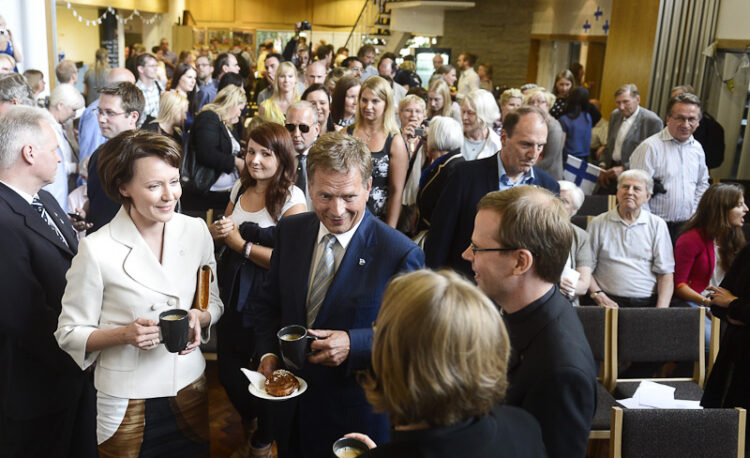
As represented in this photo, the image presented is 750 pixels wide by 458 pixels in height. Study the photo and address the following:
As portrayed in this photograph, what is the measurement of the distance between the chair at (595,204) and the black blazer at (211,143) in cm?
Result: 293

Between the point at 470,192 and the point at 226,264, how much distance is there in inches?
49.0

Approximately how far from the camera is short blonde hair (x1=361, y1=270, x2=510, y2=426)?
1.22m

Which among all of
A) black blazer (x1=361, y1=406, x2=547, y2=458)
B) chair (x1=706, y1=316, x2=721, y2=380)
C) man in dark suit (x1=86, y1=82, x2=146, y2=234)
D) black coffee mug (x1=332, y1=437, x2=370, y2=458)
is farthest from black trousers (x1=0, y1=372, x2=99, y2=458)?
chair (x1=706, y1=316, x2=721, y2=380)

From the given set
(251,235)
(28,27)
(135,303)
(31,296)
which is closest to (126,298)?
(135,303)

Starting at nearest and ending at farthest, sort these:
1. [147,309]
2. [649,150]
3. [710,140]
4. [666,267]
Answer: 1. [147,309]
2. [666,267]
3. [649,150]
4. [710,140]

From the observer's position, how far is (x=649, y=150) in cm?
536

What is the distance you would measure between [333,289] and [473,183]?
1.30 meters

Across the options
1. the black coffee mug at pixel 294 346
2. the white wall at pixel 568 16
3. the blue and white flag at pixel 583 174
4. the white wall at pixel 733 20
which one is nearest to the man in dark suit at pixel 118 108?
the black coffee mug at pixel 294 346

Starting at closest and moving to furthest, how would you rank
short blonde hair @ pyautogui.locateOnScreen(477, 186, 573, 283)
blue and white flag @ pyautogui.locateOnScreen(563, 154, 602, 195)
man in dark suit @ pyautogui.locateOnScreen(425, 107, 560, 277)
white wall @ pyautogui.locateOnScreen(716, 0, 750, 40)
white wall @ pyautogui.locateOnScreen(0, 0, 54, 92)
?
short blonde hair @ pyautogui.locateOnScreen(477, 186, 573, 283), man in dark suit @ pyautogui.locateOnScreen(425, 107, 560, 277), blue and white flag @ pyautogui.locateOnScreen(563, 154, 602, 195), white wall @ pyautogui.locateOnScreen(0, 0, 54, 92), white wall @ pyautogui.locateOnScreen(716, 0, 750, 40)

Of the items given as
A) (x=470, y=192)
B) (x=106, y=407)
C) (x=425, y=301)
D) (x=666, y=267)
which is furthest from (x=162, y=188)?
(x=666, y=267)

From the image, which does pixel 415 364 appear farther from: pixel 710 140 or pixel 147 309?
pixel 710 140

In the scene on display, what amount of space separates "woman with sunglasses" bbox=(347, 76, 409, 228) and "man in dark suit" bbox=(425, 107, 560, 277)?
100cm

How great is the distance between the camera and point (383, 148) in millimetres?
4297

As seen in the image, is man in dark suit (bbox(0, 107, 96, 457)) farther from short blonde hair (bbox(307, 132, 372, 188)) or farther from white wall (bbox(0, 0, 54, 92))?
white wall (bbox(0, 0, 54, 92))
